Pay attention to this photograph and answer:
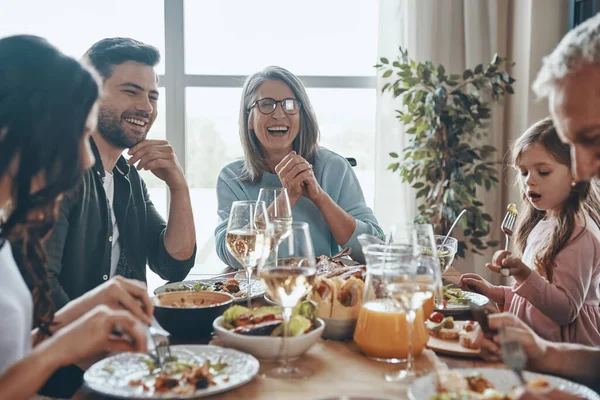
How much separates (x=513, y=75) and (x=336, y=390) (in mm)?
3138

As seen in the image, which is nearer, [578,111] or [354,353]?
[578,111]

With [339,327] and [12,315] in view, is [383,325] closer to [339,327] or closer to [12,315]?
[339,327]

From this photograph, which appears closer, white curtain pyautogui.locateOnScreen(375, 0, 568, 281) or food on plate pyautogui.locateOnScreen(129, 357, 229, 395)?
food on plate pyautogui.locateOnScreen(129, 357, 229, 395)

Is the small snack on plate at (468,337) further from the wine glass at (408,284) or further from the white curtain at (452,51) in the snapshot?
the white curtain at (452,51)

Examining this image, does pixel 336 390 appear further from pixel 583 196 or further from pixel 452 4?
pixel 452 4

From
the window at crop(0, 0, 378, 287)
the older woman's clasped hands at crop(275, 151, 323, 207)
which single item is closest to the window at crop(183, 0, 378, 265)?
the window at crop(0, 0, 378, 287)

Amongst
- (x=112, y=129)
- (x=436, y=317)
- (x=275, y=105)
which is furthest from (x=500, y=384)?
(x=275, y=105)

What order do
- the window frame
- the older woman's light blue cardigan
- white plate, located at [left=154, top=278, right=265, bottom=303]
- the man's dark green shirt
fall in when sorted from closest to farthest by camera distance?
1. white plate, located at [left=154, top=278, right=265, bottom=303]
2. the man's dark green shirt
3. the older woman's light blue cardigan
4. the window frame

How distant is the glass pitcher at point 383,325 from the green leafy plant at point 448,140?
2292 millimetres

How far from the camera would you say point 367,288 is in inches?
44.4

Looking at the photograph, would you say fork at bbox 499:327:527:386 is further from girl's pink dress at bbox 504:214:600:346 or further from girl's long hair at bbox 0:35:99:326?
girl's pink dress at bbox 504:214:600:346

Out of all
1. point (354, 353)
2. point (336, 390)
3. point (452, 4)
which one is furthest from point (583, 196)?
point (452, 4)

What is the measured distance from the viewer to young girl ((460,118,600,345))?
176cm

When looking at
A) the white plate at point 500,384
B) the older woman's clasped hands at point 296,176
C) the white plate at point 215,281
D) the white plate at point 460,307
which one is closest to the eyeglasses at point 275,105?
the older woman's clasped hands at point 296,176
